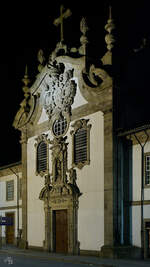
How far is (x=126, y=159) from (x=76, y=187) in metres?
4.30

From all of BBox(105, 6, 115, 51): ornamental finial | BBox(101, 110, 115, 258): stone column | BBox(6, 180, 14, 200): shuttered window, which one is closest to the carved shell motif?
BBox(105, 6, 115, 51): ornamental finial

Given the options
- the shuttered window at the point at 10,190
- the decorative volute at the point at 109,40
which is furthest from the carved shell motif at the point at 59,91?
the shuttered window at the point at 10,190

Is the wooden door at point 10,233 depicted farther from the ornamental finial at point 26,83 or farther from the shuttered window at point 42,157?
the ornamental finial at point 26,83

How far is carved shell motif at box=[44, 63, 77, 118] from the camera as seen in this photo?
30969mm

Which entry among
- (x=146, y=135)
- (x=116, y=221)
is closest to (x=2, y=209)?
(x=116, y=221)

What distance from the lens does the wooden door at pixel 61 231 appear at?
30.5m

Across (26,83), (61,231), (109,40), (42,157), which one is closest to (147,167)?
(109,40)

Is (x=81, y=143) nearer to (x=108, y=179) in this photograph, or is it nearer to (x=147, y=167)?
(x=108, y=179)

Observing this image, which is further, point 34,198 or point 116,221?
point 34,198

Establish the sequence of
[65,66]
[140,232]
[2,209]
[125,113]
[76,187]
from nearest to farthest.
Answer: [140,232], [125,113], [76,187], [65,66], [2,209]

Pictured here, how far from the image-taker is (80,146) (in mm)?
29688

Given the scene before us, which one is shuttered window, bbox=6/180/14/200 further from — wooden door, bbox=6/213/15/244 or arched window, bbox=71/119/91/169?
arched window, bbox=71/119/91/169

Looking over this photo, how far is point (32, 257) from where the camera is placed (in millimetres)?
28625

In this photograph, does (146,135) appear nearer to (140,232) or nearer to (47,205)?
(140,232)
